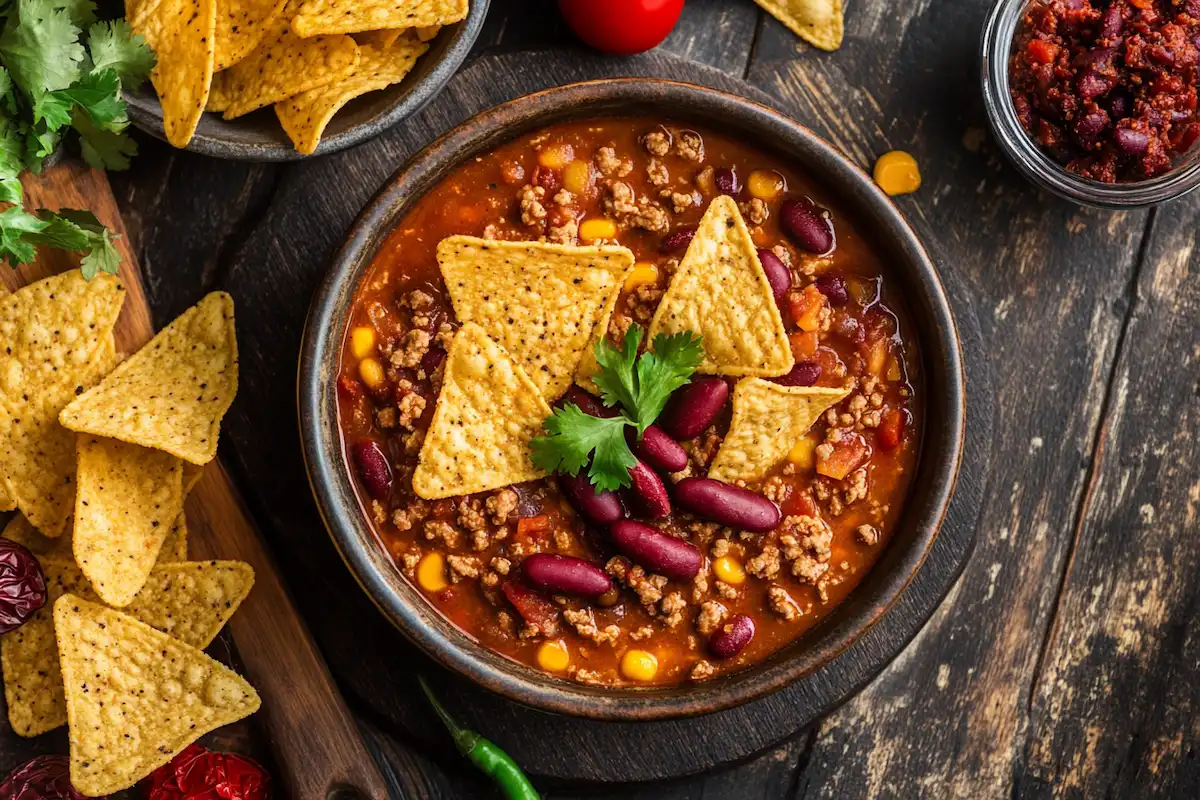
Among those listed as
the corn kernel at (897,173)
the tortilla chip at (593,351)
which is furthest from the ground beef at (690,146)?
the corn kernel at (897,173)

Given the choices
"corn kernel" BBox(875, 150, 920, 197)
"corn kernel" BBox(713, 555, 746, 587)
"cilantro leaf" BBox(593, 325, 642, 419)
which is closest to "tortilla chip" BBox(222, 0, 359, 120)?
"cilantro leaf" BBox(593, 325, 642, 419)

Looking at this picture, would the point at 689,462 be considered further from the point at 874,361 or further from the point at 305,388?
the point at 305,388

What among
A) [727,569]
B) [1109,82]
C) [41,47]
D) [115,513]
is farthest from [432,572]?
[1109,82]

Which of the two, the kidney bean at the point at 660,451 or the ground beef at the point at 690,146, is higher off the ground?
the ground beef at the point at 690,146

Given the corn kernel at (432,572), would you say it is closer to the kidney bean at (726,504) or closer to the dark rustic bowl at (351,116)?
the kidney bean at (726,504)

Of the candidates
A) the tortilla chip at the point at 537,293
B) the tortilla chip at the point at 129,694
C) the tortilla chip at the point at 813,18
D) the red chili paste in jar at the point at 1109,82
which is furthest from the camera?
the tortilla chip at the point at 813,18

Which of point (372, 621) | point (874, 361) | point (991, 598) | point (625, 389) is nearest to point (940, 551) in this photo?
point (991, 598)

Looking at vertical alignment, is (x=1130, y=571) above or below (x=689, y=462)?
below
